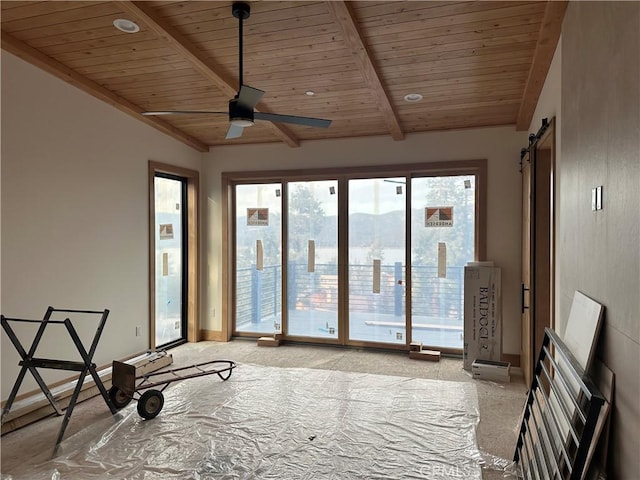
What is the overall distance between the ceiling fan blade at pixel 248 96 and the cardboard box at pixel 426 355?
3410 mm

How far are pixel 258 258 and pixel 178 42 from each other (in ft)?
10.1

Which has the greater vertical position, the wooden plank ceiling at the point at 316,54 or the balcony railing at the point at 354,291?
the wooden plank ceiling at the point at 316,54

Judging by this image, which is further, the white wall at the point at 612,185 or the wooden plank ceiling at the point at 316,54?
the wooden plank ceiling at the point at 316,54

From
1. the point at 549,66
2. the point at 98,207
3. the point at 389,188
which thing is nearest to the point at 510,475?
the point at 549,66

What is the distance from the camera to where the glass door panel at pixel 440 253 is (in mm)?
5000

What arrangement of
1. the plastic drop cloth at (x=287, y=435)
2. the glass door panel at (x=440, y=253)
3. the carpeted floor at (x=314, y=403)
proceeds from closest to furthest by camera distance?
the plastic drop cloth at (x=287, y=435) → the carpeted floor at (x=314, y=403) → the glass door panel at (x=440, y=253)

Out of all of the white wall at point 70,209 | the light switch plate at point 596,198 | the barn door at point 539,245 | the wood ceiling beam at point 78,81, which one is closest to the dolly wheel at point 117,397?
the white wall at point 70,209

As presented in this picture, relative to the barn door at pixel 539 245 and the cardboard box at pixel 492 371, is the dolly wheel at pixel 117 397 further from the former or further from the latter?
the barn door at pixel 539 245

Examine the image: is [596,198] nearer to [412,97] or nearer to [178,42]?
[412,97]

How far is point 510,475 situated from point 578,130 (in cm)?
205

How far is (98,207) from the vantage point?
4.32 meters

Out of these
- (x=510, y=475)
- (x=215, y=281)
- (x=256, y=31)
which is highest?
(x=256, y=31)

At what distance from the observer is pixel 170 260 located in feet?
18.3

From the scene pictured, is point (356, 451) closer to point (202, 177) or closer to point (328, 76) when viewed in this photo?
point (328, 76)
